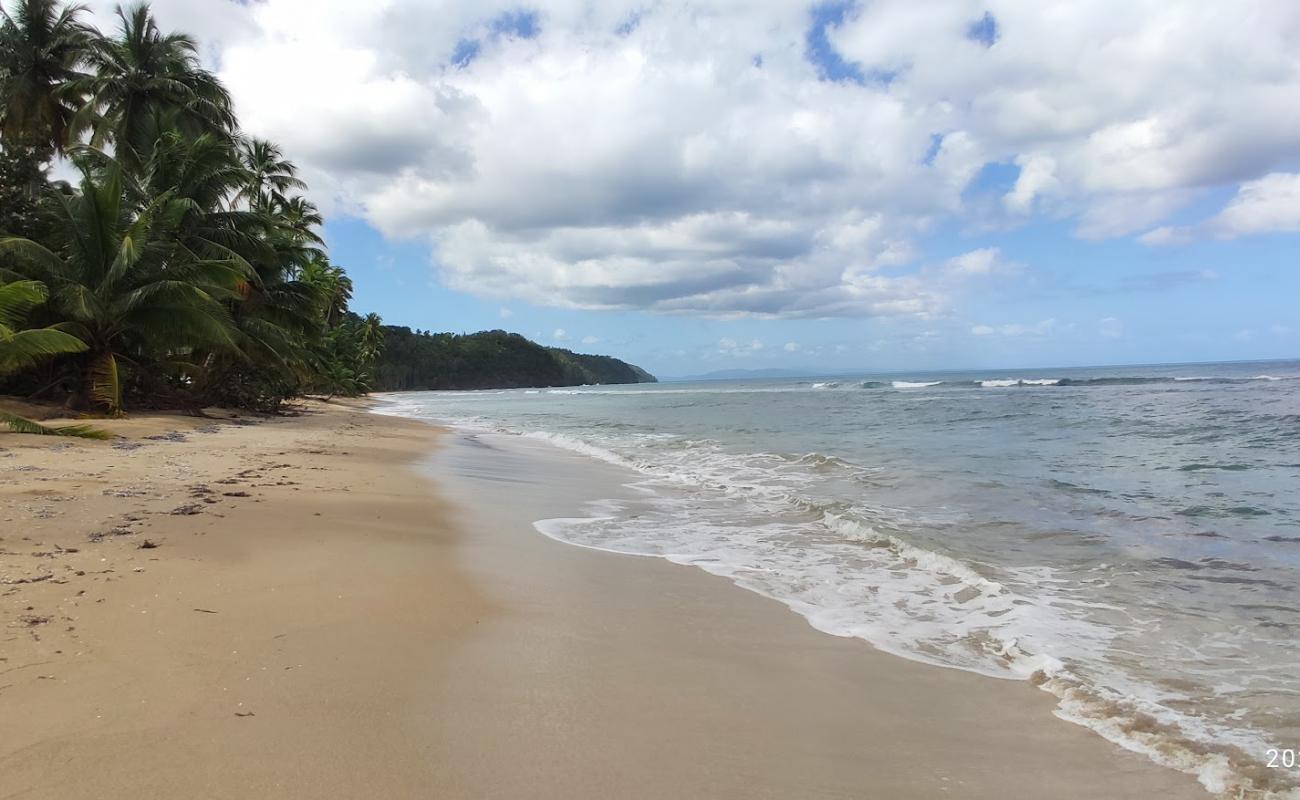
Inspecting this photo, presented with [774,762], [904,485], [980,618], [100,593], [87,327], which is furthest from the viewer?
[87,327]

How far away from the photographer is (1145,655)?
4410 mm

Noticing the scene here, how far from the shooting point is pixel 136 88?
24.2m

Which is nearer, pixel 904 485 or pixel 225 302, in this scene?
pixel 904 485

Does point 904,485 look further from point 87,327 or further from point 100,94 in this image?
point 100,94

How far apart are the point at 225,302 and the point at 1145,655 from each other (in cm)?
2442

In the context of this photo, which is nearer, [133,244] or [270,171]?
[133,244]

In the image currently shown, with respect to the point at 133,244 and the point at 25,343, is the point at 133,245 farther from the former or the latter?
the point at 25,343

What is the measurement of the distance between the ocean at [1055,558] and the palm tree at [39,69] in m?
23.3

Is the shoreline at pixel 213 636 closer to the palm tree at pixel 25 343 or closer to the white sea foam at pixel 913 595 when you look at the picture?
the white sea foam at pixel 913 595

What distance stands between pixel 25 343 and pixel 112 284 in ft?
15.3

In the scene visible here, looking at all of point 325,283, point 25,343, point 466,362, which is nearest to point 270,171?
point 325,283

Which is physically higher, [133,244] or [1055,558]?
[133,244]

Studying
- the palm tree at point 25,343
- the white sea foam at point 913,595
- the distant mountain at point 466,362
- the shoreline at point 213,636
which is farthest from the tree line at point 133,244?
the distant mountain at point 466,362

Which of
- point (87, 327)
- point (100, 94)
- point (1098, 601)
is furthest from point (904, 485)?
point (100, 94)
